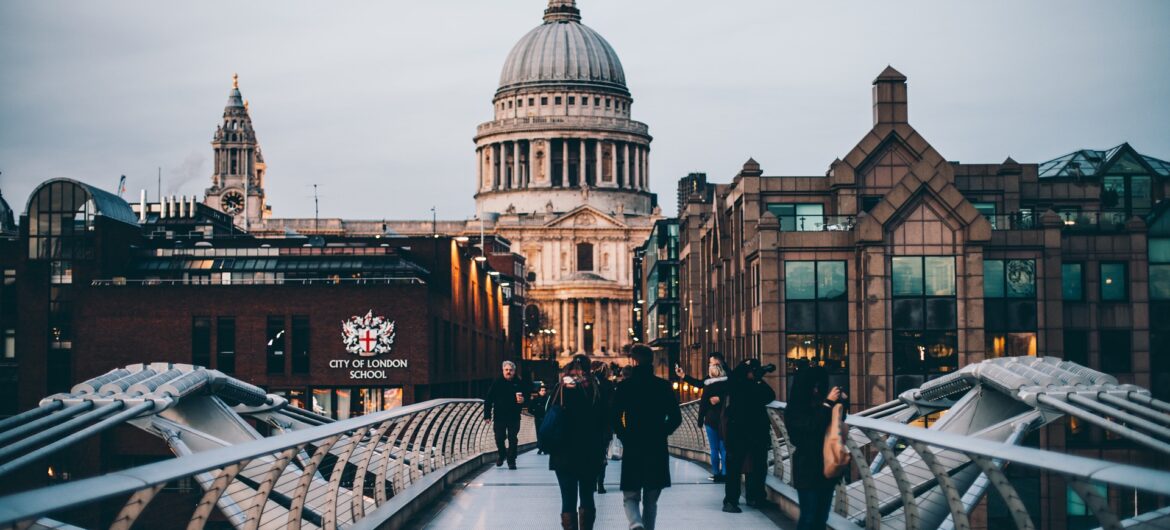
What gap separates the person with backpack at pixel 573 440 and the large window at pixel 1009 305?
36.2m

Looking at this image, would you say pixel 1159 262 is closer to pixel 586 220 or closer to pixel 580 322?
pixel 580 322

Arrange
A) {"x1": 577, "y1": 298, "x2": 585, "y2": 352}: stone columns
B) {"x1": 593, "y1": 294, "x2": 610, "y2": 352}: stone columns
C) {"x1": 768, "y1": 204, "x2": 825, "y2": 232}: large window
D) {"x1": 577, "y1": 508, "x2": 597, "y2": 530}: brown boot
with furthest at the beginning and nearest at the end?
{"x1": 593, "y1": 294, "x2": 610, "y2": 352}: stone columns < {"x1": 577, "y1": 298, "x2": 585, "y2": 352}: stone columns < {"x1": 768, "y1": 204, "x2": 825, "y2": 232}: large window < {"x1": 577, "y1": 508, "x2": 597, "y2": 530}: brown boot

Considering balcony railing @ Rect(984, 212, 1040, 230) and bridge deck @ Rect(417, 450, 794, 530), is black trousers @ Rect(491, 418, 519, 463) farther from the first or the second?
balcony railing @ Rect(984, 212, 1040, 230)

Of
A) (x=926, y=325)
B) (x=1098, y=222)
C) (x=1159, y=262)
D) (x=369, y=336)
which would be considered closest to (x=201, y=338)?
(x=369, y=336)

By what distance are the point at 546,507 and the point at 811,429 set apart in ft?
19.1

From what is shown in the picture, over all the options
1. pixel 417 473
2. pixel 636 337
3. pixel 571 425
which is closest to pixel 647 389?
pixel 571 425

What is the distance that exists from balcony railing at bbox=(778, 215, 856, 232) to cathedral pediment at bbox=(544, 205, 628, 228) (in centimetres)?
14104

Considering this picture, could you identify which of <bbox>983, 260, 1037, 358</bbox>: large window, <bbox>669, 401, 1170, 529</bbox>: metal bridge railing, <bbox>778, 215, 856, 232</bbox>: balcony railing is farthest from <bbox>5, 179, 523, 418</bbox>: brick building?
<bbox>669, 401, 1170, 529</bbox>: metal bridge railing

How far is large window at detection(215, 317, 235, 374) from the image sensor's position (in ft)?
215

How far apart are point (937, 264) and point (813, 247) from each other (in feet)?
13.4

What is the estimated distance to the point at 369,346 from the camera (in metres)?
65.0

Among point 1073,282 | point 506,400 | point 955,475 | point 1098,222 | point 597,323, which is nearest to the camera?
point 955,475

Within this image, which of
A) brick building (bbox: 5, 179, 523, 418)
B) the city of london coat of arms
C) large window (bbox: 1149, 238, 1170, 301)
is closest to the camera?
large window (bbox: 1149, 238, 1170, 301)

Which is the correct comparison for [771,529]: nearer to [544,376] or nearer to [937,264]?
[937,264]
